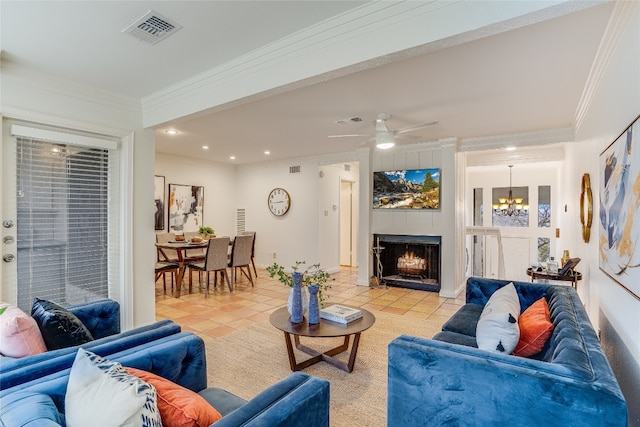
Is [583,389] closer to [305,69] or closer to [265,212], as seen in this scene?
[305,69]

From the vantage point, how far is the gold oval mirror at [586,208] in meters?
2.89

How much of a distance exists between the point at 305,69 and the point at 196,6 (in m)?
0.73

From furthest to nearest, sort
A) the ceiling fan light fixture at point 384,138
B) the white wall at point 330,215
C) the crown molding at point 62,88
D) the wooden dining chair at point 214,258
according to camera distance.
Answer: the white wall at point 330,215
the wooden dining chair at point 214,258
the ceiling fan light fixture at point 384,138
the crown molding at point 62,88

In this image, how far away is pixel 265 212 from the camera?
767 centimetres

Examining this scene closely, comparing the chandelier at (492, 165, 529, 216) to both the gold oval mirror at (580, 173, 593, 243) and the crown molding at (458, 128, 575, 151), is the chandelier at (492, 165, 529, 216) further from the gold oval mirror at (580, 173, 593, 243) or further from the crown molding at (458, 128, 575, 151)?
the gold oval mirror at (580, 173, 593, 243)

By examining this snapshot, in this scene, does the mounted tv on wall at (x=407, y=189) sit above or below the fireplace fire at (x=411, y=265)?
above

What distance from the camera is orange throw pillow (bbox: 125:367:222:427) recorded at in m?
1.06

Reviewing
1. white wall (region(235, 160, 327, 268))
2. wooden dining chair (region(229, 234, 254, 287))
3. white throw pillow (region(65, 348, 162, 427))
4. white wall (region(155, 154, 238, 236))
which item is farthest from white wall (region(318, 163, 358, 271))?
white throw pillow (region(65, 348, 162, 427))

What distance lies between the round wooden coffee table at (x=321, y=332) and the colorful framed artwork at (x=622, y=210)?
1.65 meters

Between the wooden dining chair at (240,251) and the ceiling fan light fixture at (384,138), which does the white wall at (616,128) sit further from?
the wooden dining chair at (240,251)

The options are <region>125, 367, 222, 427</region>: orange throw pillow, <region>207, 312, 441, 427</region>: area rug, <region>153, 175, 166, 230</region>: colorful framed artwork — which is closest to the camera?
<region>125, 367, 222, 427</region>: orange throw pillow

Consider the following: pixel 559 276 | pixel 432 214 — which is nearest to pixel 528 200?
pixel 432 214

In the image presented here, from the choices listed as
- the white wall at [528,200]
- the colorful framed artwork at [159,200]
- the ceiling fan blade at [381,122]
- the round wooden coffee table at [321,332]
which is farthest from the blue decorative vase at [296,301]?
the white wall at [528,200]

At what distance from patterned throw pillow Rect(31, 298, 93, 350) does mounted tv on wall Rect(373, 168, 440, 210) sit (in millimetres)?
4837
